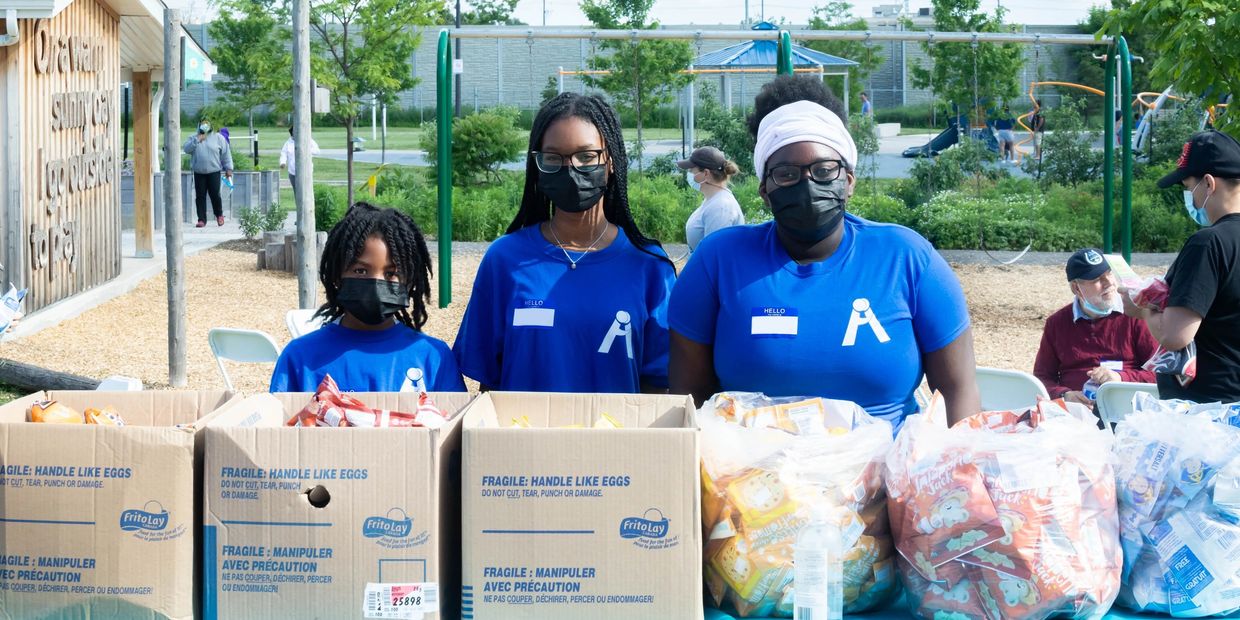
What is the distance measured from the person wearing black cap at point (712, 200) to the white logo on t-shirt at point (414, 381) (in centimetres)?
608

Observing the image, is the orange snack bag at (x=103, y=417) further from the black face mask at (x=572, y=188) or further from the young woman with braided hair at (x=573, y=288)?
the black face mask at (x=572, y=188)

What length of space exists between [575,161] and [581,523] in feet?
4.19

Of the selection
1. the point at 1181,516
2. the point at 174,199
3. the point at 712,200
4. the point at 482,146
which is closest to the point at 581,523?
the point at 1181,516

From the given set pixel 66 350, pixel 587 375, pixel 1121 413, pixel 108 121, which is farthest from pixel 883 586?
pixel 108 121

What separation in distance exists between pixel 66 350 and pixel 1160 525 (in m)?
9.76

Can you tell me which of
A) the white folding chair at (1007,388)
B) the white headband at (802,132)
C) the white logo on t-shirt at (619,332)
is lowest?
the white folding chair at (1007,388)

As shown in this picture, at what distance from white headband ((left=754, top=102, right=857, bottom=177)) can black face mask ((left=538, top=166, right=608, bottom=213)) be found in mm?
552

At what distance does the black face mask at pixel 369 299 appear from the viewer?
10.7ft

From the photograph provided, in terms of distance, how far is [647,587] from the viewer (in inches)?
90.2

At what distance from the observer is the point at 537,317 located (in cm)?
325

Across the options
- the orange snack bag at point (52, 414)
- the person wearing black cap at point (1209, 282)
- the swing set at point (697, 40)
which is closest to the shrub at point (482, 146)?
the swing set at point (697, 40)

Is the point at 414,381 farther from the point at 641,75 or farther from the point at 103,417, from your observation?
the point at 641,75

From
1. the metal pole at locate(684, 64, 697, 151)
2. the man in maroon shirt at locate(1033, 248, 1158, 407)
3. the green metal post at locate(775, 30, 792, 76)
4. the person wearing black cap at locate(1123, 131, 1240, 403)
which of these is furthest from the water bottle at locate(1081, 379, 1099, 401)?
the metal pole at locate(684, 64, 697, 151)

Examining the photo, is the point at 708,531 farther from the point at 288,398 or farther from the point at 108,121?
the point at 108,121
